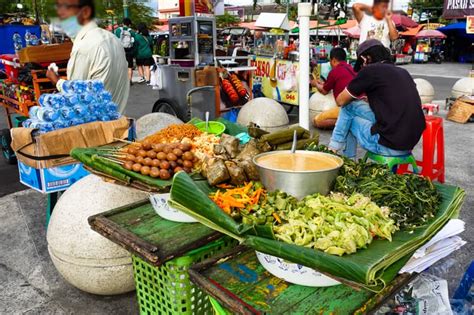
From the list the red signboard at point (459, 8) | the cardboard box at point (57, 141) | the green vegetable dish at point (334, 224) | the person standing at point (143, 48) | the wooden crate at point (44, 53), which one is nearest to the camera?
the green vegetable dish at point (334, 224)

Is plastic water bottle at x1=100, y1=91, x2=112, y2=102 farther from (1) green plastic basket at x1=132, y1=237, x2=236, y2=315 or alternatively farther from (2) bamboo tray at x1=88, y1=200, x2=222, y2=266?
(1) green plastic basket at x1=132, y1=237, x2=236, y2=315

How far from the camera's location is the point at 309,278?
1.77 meters

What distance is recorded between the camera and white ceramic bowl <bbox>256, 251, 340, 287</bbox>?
176 cm

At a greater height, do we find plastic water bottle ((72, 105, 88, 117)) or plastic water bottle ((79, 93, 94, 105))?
plastic water bottle ((79, 93, 94, 105))

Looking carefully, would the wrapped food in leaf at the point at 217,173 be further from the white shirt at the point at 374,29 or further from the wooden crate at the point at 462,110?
the wooden crate at the point at 462,110

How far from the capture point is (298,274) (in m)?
1.77

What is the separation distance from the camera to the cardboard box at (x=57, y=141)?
3.14m

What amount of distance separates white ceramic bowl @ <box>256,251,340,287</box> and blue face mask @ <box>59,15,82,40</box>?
2.55 meters

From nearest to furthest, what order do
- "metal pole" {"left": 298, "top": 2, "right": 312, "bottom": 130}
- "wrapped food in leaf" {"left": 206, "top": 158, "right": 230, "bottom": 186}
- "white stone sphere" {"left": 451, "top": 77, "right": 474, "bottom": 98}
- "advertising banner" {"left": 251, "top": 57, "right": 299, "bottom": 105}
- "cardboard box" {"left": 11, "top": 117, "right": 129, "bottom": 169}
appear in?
1. "wrapped food in leaf" {"left": 206, "top": 158, "right": 230, "bottom": 186}
2. "cardboard box" {"left": 11, "top": 117, "right": 129, "bottom": 169}
3. "metal pole" {"left": 298, "top": 2, "right": 312, "bottom": 130}
4. "advertising banner" {"left": 251, "top": 57, "right": 299, "bottom": 105}
5. "white stone sphere" {"left": 451, "top": 77, "right": 474, "bottom": 98}

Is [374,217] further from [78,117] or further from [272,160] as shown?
[78,117]

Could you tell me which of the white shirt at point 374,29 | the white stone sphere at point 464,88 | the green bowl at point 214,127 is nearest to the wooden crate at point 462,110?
the white stone sphere at point 464,88

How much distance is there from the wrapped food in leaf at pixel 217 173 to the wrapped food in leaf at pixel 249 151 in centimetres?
A: 21

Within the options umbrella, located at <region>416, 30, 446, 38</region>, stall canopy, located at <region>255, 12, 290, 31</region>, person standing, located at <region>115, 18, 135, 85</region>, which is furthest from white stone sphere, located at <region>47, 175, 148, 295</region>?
umbrella, located at <region>416, 30, 446, 38</region>

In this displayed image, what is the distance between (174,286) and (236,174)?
676 mm
